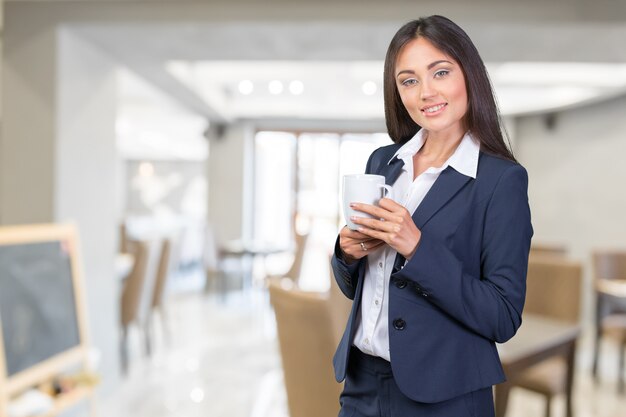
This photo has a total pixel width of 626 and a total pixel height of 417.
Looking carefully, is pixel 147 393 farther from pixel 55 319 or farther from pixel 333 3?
pixel 333 3

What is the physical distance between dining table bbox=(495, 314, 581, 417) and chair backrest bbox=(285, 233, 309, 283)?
345cm

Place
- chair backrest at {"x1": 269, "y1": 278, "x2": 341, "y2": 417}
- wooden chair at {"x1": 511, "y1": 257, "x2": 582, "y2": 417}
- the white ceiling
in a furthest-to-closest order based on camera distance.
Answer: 1. the white ceiling
2. wooden chair at {"x1": 511, "y1": 257, "x2": 582, "y2": 417}
3. chair backrest at {"x1": 269, "y1": 278, "x2": 341, "y2": 417}

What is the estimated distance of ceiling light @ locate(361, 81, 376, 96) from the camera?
714 cm

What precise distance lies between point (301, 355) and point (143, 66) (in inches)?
140

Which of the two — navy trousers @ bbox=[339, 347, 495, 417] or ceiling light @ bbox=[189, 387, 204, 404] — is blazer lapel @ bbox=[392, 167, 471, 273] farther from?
ceiling light @ bbox=[189, 387, 204, 404]

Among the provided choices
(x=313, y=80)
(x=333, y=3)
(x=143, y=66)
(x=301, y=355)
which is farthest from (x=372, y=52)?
(x=313, y=80)

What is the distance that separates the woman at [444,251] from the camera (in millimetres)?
870

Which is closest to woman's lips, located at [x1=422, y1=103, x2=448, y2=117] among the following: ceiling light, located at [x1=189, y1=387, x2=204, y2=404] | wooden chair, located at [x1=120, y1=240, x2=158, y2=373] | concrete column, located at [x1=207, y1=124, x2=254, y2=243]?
ceiling light, located at [x1=189, y1=387, x2=204, y2=404]

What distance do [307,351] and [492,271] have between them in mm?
864

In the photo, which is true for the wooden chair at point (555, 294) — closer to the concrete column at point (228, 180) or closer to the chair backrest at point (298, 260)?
the chair backrest at point (298, 260)

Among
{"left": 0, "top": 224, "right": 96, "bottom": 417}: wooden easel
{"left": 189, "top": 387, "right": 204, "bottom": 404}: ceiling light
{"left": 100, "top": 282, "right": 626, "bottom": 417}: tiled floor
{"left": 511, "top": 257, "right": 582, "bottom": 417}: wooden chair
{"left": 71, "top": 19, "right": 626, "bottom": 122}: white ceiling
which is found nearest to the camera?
{"left": 0, "top": 224, "right": 96, "bottom": 417}: wooden easel

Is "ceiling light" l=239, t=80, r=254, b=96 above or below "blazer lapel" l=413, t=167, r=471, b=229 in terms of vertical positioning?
above

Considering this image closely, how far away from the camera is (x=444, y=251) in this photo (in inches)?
34.2

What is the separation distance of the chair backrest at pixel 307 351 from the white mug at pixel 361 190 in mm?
731
